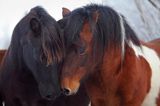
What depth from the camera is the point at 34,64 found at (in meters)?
1.50

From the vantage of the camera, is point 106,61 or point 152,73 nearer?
point 106,61

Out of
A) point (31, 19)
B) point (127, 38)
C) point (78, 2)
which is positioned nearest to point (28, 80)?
point (31, 19)

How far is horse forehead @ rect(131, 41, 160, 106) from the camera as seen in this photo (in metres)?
1.58

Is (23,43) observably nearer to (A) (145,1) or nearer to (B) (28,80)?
(B) (28,80)

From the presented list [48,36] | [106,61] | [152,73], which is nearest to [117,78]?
[106,61]

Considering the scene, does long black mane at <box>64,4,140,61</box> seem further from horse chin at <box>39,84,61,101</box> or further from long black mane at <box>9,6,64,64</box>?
horse chin at <box>39,84,61,101</box>

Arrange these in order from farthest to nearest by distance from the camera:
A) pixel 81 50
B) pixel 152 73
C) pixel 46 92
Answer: pixel 152 73 < pixel 46 92 < pixel 81 50

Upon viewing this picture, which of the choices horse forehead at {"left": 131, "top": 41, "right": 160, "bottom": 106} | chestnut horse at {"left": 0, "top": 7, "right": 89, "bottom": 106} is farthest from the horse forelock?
horse forehead at {"left": 131, "top": 41, "right": 160, "bottom": 106}

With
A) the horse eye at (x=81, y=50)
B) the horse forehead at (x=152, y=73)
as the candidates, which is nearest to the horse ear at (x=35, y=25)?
the horse eye at (x=81, y=50)

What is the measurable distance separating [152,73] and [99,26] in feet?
1.10

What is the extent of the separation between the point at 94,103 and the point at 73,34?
33 centimetres

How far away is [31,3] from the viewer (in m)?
2.54

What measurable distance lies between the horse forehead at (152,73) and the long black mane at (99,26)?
0.13 m

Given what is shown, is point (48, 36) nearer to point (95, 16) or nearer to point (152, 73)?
point (95, 16)
